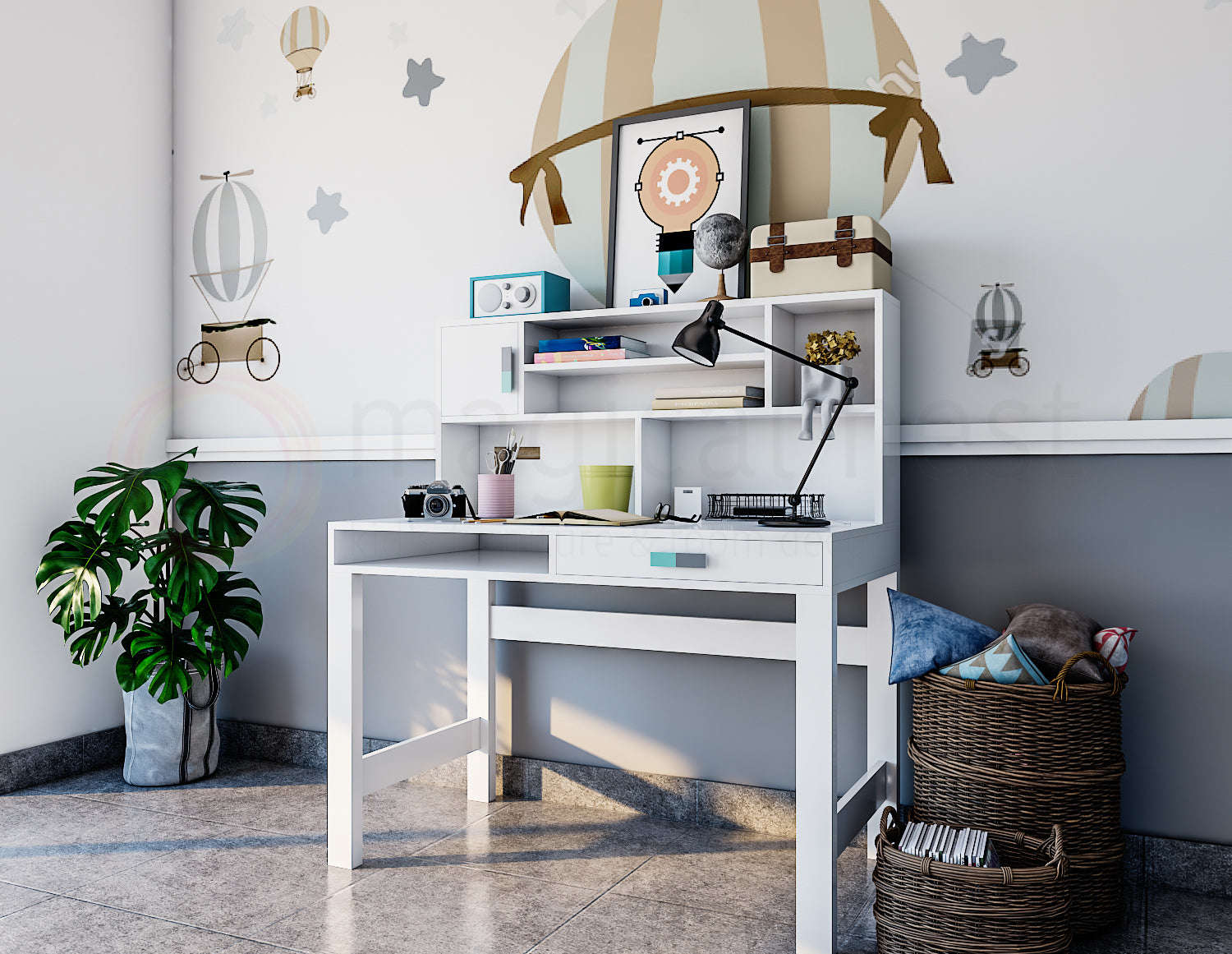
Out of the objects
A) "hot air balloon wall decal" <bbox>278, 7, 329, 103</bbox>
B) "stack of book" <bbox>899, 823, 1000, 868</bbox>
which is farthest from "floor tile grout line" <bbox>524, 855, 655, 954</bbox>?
"hot air balloon wall decal" <bbox>278, 7, 329, 103</bbox>

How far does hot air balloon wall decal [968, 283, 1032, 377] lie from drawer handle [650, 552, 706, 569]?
2.83 feet

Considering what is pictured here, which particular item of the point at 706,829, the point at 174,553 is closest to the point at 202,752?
the point at 174,553

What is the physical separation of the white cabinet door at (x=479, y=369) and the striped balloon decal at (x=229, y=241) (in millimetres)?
963

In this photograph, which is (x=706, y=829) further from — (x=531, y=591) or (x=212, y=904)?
(x=212, y=904)

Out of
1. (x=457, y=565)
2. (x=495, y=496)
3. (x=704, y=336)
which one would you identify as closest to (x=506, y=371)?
(x=495, y=496)

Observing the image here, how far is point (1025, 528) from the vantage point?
2414mm

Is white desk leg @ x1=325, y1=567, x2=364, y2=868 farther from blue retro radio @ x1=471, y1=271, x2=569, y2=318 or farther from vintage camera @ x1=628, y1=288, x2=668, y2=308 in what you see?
vintage camera @ x1=628, y1=288, x2=668, y2=308

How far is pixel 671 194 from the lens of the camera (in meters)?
2.70

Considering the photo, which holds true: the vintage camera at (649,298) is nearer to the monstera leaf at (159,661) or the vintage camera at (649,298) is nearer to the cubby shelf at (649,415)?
the cubby shelf at (649,415)

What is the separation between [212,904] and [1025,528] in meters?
1.96

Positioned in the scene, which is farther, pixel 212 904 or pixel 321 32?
pixel 321 32

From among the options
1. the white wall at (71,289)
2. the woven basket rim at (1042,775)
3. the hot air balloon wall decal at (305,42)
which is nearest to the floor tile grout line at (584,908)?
the woven basket rim at (1042,775)

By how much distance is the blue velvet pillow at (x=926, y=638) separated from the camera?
2.11m

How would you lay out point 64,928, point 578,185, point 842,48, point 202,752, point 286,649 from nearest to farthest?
point 64,928 < point 842,48 < point 578,185 < point 202,752 < point 286,649
